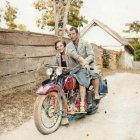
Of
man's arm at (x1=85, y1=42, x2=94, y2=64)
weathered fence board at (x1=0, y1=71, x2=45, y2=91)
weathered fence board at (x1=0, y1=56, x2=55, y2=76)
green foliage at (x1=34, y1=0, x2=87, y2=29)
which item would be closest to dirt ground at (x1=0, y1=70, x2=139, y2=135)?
weathered fence board at (x1=0, y1=71, x2=45, y2=91)

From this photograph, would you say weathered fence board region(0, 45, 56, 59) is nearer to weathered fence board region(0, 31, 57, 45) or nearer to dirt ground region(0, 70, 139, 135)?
weathered fence board region(0, 31, 57, 45)

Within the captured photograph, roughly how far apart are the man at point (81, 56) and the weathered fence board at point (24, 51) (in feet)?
7.03

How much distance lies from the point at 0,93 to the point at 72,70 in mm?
2460

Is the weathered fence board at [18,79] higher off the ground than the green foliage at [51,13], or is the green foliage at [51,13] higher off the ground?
the green foliage at [51,13]

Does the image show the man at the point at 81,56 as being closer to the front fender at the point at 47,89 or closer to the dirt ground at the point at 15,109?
the front fender at the point at 47,89

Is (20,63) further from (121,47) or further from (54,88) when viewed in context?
(121,47)

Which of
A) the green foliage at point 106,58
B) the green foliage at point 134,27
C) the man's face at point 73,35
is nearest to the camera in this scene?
the man's face at point 73,35

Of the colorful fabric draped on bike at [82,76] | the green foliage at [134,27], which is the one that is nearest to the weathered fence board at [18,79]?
the colorful fabric draped on bike at [82,76]

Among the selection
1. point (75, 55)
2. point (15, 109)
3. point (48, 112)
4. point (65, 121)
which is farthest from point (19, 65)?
point (48, 112)

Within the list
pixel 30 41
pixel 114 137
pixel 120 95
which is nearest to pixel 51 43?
pixel 30 41

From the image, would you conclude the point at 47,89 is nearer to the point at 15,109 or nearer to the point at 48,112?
the point at 48,112

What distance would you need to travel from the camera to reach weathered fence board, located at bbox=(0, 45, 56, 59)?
8805 millimetres

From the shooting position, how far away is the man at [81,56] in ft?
22.9

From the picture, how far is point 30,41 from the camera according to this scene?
10.1m
